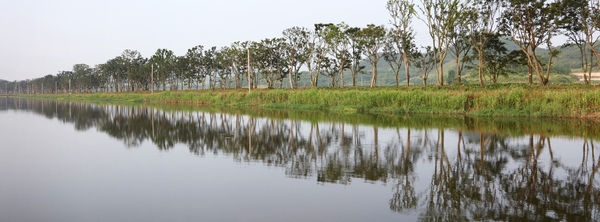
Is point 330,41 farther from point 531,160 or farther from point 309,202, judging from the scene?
point 309,202

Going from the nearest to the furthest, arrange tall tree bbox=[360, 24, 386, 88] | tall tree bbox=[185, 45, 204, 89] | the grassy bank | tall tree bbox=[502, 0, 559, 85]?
1. the grassy bank
2. tall tree bbox=[502, 0, 559, 85]
3. tall tree bbox=[360, 24, 386, 88]
4. tall tree bbox=[185, 45, 204, 89]

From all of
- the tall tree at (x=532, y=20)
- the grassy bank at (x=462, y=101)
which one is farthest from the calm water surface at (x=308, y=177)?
the tall tree at (x=532, y=20)

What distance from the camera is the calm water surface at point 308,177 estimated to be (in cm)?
637

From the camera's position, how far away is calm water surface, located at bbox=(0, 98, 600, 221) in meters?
6.37

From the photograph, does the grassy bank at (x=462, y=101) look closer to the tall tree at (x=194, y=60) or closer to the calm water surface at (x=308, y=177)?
the calm water surface at (x=308, y=177)

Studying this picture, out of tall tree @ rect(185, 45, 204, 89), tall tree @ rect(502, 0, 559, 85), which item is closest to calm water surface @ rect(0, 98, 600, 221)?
tall tree @ rect(502, 0, 559, 85)

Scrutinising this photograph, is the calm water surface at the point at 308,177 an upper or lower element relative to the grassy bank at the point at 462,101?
lower

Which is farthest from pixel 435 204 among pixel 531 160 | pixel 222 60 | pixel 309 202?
pixel 222 60

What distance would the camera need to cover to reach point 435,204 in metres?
6.66

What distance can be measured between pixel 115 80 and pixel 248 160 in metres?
103

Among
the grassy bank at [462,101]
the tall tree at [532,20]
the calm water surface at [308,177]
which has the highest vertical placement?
the tall tree at [532,20]

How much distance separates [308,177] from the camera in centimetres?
873

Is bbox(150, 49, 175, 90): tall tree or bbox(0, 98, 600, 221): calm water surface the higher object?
bbox(150, 49, 175, 90): tall tree

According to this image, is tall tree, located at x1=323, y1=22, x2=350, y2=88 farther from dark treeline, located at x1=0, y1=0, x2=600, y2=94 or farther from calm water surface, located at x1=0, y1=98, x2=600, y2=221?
calm water surface, located at x1=0, y1=98, x2=600, y2=221
